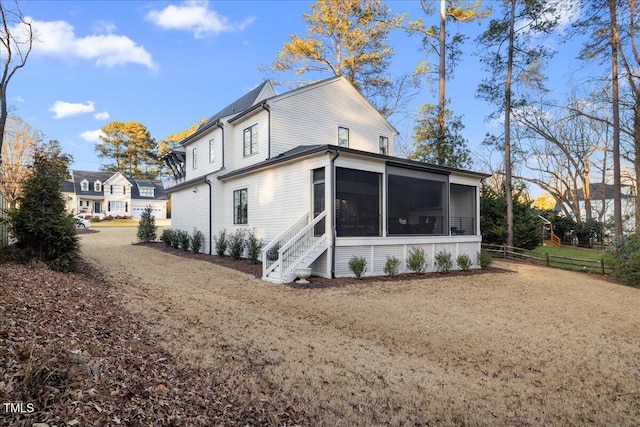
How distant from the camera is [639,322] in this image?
24.8 feet

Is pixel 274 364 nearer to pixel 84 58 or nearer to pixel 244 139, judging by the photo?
pixel 244 139

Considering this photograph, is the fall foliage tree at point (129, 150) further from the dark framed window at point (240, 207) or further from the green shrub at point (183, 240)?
the dark framed window at point (240, 207)

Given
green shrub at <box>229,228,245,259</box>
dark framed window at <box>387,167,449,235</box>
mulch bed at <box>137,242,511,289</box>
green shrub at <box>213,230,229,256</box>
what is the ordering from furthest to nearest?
green shrub at <box>213,230,229,256</box> → green shrub at <box>229,228,245,259</box> → dark framed window at <box>387,167,449,235</box> → mulch bed at <box>137,242,511,289</box>

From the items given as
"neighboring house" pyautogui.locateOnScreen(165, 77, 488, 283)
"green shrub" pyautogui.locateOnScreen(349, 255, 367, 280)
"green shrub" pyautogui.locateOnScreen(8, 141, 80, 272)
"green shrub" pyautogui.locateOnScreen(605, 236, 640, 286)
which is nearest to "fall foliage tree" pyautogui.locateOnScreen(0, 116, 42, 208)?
"neighboring house" pyautogui.locateOnScreen(165, 77, 488, 283)

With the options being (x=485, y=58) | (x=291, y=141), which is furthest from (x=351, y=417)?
(x=485, y=58)

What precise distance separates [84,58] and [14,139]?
12725mm

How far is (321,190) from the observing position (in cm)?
1130

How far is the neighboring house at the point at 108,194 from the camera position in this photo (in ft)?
140

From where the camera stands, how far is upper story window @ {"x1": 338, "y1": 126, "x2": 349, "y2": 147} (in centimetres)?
1705

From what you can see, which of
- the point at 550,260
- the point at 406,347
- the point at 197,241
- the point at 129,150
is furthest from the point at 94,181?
the point at 406,347

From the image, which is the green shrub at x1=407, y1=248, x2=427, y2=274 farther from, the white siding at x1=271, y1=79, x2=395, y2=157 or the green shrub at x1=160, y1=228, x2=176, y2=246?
the green shrub at x1=160, y1=228, x2=176, y2=246

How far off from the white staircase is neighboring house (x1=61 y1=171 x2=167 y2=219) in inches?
1469

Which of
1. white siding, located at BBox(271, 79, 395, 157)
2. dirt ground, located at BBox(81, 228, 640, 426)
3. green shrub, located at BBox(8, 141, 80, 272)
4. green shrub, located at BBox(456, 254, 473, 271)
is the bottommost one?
dirt ground, located at BBox(81, 228, 640, 426)

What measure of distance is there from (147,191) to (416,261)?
42.2m
